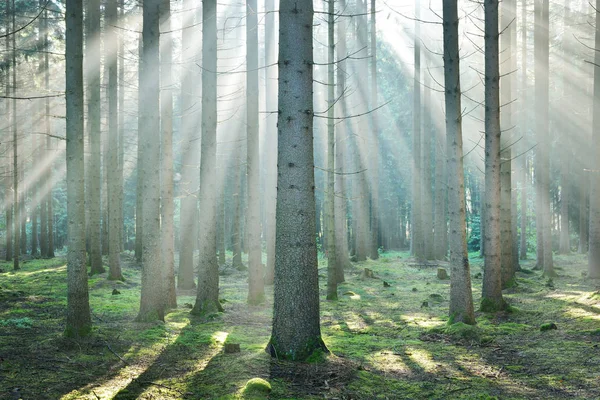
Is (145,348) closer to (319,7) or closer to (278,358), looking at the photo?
(278,358)

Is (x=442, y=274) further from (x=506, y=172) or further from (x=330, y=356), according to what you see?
(x=330, y=356)

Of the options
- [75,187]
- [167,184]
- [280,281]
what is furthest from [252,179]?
[280,281]

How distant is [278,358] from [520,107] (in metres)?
24.0

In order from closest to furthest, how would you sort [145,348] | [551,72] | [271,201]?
[145,348] < [271,201] < [551,72]

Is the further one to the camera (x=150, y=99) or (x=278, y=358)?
(x=150, y=99)

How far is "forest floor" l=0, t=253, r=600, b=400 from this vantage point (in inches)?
224

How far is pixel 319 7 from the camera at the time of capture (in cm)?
2173

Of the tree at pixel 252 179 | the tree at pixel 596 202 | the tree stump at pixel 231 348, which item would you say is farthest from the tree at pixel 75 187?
the tree at pixel 596 202

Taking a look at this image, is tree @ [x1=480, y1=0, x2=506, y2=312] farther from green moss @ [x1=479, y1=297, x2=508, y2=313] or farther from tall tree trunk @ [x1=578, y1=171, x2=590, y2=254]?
tall tree trunk @ [x1=578, y1=171, x2=590, y2=254]

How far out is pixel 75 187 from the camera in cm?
768

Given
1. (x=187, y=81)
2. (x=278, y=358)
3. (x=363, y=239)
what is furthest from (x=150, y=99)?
(x=363, y=239)

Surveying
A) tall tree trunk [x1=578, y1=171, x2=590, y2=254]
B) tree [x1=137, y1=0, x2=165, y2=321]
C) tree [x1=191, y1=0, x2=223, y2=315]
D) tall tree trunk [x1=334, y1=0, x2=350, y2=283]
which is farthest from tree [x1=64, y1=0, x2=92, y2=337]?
tall tree trunk [x1=578, y1=171, x2=590, y2=254]

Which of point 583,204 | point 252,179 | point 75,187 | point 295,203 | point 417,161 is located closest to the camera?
point 295,203

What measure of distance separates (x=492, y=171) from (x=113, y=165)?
14.2 m
